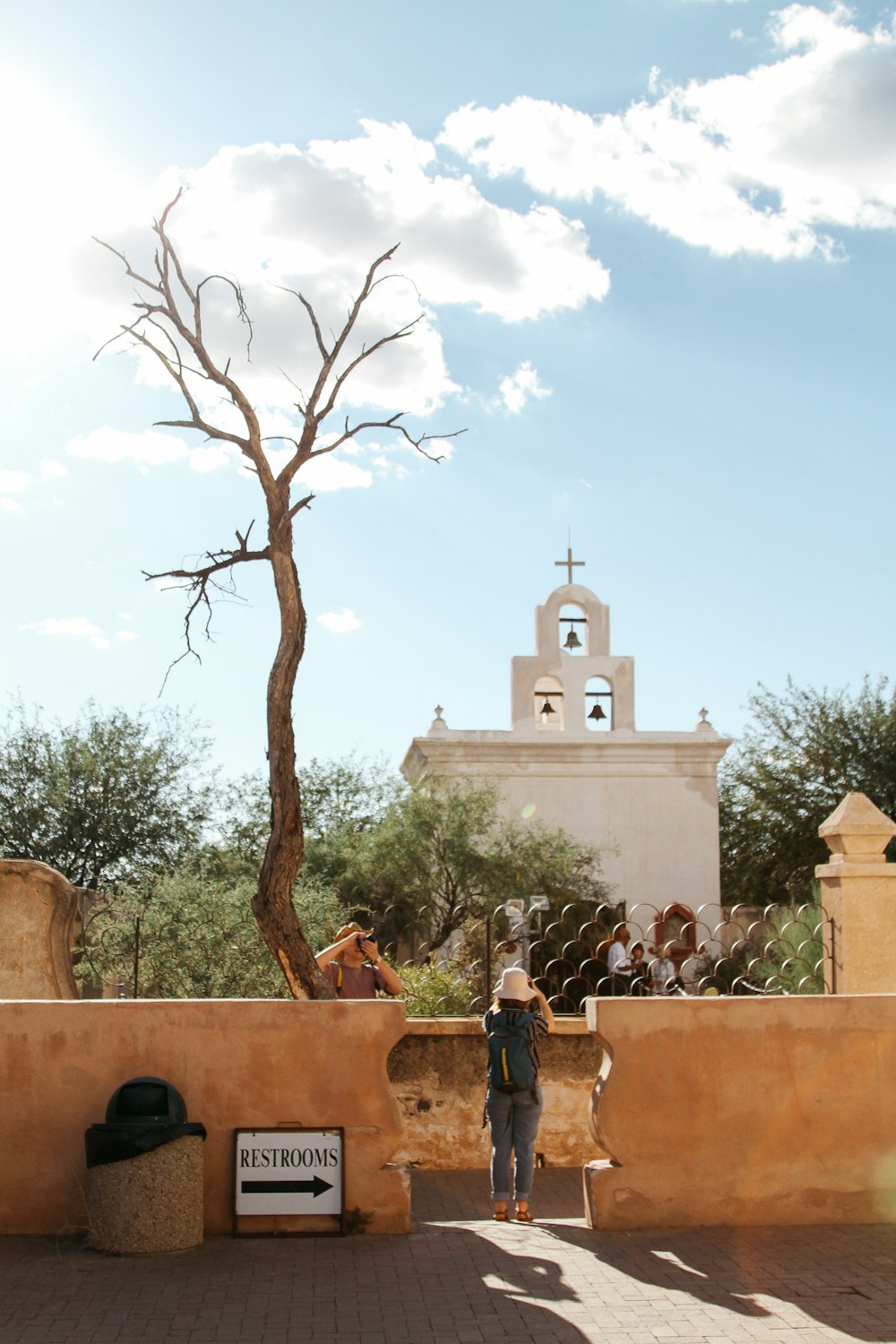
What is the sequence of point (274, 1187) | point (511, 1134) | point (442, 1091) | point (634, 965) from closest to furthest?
point (274, 1187), point (511, 1134), point (442, 1091), point (634, 965)

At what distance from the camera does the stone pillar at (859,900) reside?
35.1 feet

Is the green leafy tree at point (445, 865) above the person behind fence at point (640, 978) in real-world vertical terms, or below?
above

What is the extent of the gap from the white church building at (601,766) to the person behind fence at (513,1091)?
21.4m

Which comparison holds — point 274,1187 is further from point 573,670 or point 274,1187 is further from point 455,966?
point 573,670

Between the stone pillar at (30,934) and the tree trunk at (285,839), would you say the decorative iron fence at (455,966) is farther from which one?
the tree trunk at (285,839)

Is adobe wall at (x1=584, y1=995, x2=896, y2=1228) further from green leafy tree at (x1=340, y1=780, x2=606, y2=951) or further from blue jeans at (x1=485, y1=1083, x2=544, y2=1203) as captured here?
green leafy tree at (x1=340, y1=780, x2=606, y2=951)

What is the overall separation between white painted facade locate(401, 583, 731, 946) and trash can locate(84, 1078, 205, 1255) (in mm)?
22411

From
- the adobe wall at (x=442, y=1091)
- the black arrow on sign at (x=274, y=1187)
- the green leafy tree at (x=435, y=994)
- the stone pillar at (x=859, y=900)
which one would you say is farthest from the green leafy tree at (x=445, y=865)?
the black arrow on sign at (x=274, y=1187)

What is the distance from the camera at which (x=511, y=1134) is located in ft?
24.0

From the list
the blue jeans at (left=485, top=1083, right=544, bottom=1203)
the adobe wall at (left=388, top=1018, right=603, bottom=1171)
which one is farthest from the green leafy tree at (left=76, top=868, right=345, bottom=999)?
the blue jeans at (left=485, top=1083, right=544, bottom=1203)

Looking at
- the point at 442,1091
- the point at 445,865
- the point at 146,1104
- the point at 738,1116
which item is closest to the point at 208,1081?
the point at 146,1104

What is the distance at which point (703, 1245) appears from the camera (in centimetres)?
645

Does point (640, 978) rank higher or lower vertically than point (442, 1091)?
higher

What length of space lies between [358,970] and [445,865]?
16.9 m
